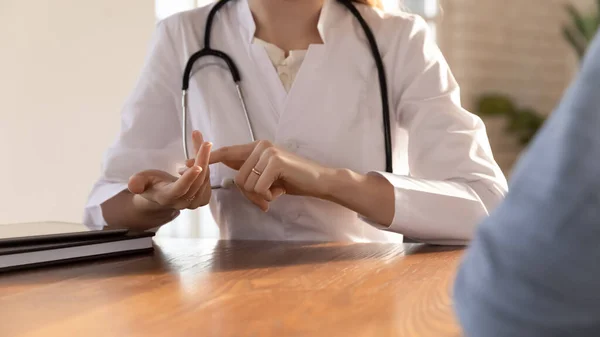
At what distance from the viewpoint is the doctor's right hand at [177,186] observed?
1.08 m

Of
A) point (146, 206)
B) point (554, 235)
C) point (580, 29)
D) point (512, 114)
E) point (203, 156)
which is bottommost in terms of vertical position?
point (512, 114)

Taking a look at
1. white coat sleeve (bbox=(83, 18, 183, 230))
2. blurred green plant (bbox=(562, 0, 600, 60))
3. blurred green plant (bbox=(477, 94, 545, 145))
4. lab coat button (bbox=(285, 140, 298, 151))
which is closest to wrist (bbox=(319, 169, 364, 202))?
lab coat button (bbox=(285, 140, 298, 151))

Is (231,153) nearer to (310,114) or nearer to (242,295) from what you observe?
(310,114)

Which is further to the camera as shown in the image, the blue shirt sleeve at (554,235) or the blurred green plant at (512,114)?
the blurred green plant at (512,114)

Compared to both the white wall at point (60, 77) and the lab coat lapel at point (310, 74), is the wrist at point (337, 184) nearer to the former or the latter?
the lab coat lapel at point (310, 74)

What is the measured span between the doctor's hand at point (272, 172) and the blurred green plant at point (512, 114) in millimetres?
2696

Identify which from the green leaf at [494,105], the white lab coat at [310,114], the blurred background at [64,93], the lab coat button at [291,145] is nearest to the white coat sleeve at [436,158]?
the white lab coat at [310,114]

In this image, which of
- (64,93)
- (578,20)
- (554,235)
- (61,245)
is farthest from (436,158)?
(578,20)

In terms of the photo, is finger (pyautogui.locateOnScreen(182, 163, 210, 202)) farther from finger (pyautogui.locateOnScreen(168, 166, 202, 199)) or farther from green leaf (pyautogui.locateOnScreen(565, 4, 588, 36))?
green leaf (pyautogui.locateOnScreen(565, 4, 588, 36))

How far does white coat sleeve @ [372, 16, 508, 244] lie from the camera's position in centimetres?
117

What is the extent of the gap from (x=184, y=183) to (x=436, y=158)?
0.46 m

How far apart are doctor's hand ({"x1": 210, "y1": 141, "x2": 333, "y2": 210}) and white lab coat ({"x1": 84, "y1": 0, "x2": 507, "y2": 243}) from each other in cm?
20

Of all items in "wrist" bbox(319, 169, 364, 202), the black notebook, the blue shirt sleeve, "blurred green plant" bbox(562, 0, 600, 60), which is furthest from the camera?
"blurred green plant" bbox(562, 0, 600, 60)

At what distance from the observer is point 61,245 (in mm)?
974
